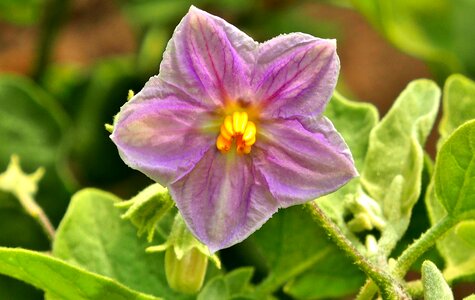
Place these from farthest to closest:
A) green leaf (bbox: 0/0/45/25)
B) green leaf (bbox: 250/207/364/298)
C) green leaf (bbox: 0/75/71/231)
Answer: green leaf (bbox: 0/0/45/25), green leaf (bbox: 0/75/71/231), green leaf (bbox: 250/207/364/298)

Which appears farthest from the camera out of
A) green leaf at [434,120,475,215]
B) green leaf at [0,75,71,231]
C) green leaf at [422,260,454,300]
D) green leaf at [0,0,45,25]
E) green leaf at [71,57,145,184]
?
green leaf at [0,0,45,25]

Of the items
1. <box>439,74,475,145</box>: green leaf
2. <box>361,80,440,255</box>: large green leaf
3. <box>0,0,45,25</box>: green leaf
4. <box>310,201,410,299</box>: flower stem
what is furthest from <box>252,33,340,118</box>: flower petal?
<box>0,0,45,25</box>: green leaf

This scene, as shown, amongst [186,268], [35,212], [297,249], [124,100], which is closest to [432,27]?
[124,100]

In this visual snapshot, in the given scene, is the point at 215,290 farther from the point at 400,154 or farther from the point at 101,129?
the point at 101,129

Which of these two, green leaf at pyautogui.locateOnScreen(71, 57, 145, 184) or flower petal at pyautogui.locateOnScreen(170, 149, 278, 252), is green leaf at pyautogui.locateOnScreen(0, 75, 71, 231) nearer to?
green leaf at pyautogui.locateOnScreen(71, 57, 145, 184)

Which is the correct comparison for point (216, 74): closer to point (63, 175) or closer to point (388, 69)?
point (63, 175)

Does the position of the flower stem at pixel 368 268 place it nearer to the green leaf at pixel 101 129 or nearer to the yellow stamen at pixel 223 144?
the yellow stamen at pixel 223 144
